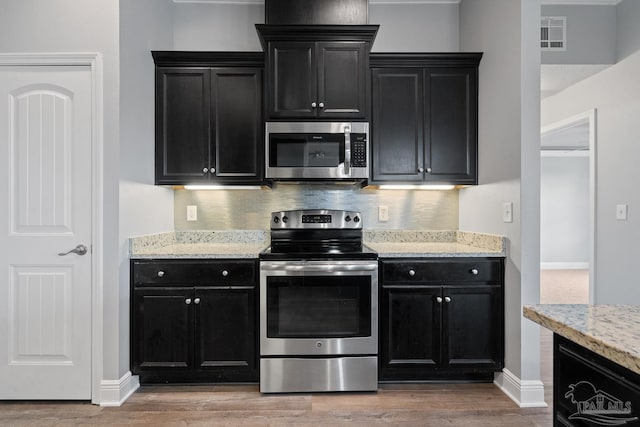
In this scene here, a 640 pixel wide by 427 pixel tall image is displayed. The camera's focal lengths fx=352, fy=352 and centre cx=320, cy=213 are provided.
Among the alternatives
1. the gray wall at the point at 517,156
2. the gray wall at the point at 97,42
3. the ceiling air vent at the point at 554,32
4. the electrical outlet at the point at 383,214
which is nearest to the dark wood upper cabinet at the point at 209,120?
the gray wall at the point at 97,42

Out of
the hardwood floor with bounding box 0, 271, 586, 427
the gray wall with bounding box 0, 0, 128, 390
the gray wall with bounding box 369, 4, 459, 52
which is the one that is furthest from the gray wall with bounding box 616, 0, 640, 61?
the gray wall with bounding box 0, 0, 128, 390

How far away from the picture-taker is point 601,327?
87 centimetres

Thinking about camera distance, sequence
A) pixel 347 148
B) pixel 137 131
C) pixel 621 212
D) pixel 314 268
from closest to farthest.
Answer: pixel 314 268
pixel 137 131
pixel 347 148
pixel 621 212

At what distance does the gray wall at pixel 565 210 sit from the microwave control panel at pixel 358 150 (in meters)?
6.82

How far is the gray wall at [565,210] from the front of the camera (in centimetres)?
775

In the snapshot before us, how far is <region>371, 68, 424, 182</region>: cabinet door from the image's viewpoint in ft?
9.15

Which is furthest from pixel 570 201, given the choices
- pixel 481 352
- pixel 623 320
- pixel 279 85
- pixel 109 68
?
pixel 109 68

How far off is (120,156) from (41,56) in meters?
0.81

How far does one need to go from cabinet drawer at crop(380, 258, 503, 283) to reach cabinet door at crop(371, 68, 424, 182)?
0.74m

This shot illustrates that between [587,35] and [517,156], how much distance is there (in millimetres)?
1922

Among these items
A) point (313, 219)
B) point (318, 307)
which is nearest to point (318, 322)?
point (318, 307)

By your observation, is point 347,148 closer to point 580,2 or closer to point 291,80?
point 291,80

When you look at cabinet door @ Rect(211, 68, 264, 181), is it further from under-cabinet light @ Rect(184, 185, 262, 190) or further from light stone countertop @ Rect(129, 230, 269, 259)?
light stone countertop @ Rect(129, 230, 269, 259)

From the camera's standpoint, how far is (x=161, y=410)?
2.24m
